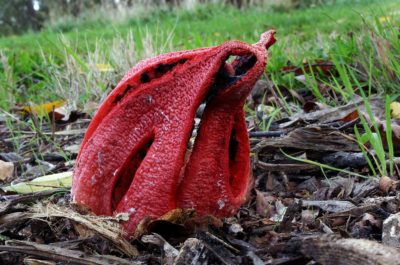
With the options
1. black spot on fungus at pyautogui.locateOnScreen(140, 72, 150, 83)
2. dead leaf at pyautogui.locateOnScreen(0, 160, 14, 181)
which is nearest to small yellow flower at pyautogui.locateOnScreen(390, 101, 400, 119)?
black spot on fungus at pyautogui.locateOnScreen(140, 72, 150, 83)

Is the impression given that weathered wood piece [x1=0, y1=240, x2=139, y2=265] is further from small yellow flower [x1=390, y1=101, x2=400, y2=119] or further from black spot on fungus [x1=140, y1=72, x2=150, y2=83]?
small yellow flower [x1=390, y1=101, x2=400, y2=119]

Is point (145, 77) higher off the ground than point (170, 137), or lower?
higher

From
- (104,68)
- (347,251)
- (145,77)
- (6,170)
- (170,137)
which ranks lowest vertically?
(6,170)

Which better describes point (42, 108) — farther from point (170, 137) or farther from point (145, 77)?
point (170, 137)

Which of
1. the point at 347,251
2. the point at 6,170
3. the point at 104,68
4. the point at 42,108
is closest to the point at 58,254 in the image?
the point at 347,251

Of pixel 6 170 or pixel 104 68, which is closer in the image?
pixel 6 170

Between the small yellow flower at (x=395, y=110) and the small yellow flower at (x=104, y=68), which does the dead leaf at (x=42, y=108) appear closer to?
the small yellow flower at (x=104, y=68)

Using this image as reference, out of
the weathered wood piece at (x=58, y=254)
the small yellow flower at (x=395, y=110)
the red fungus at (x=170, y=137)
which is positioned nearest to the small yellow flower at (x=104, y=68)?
the small yellow flower at (x=395, y=110)

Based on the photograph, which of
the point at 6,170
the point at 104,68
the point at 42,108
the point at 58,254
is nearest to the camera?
the point at 58,254
